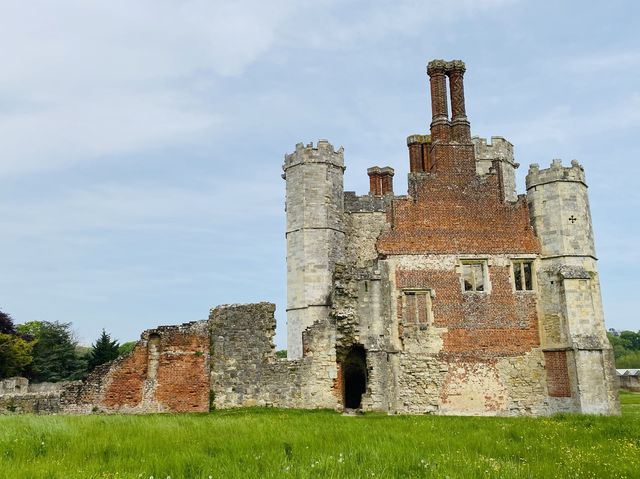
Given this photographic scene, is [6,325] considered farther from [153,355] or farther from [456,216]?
[456,216]

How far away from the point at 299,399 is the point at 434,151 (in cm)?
1083

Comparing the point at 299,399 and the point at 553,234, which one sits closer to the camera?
the point at 299,399

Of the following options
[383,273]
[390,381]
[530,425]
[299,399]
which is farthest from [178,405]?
[530,425]

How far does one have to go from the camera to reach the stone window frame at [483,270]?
22.5 metres

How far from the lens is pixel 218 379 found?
20453 millimetres

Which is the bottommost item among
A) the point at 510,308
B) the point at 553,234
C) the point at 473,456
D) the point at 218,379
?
the point at 473,456

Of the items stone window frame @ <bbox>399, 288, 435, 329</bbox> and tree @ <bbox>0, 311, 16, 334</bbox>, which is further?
tree @ <bbox>0, 311, 16, 334</bbox>

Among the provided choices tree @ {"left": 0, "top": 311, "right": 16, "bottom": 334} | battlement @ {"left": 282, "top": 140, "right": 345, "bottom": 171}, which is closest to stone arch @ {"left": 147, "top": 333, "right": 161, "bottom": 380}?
battlement @ {"left": 282, "top": 140, "right": 345, "bottom": 171}

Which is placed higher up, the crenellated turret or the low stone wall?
the crenellated turret

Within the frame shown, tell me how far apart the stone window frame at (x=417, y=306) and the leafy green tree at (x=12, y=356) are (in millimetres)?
30249

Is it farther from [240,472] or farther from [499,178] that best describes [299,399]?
[240,472]

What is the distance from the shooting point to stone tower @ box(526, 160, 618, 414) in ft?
68.2

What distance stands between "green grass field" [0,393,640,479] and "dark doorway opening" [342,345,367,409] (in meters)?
10.1

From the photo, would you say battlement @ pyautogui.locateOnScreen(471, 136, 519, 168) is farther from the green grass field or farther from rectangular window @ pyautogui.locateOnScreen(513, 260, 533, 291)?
the green grass field
